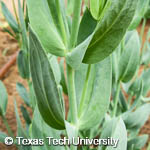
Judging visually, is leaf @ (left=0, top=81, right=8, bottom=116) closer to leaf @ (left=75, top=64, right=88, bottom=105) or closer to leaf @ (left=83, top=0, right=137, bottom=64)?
leaf @ (left=75, top=64, right=88, bottom=105)

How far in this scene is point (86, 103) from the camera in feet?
1.75

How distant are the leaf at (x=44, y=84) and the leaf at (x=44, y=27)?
8 centimetres

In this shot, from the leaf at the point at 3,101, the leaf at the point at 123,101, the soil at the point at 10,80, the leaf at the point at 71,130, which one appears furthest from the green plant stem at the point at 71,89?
the soil at the point at 10,80

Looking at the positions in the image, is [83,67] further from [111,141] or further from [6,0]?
[6,0]

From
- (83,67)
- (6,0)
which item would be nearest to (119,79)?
(83,67)

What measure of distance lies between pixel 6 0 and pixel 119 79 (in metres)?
2.27

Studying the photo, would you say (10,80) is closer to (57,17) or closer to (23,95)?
(23,95)

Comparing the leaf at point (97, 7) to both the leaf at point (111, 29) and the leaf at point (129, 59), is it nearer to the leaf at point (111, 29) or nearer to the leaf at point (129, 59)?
the leaf at point (111, 29)

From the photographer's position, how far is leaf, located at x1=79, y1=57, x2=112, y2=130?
505mm

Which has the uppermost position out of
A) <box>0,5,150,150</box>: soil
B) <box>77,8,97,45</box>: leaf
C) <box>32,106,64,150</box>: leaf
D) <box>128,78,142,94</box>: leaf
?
<box>77,8,97,45</box>: leaf

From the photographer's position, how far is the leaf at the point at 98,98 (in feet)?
1.66

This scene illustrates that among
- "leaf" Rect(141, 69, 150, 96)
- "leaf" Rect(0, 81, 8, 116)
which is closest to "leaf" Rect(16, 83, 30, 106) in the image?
"leaf" Rect(0, 81, 8, 116)

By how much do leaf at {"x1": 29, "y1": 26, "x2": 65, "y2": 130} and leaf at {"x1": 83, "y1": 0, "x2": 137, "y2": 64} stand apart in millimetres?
81

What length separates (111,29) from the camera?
1.28 ft
